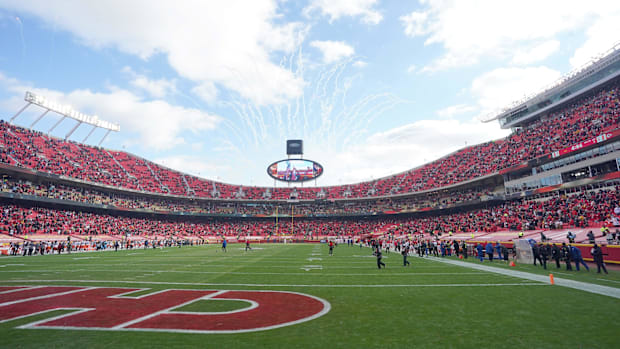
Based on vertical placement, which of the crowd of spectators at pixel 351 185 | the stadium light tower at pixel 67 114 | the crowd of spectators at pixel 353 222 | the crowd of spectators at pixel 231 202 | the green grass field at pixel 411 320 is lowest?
the green grass field at pixel 411 320

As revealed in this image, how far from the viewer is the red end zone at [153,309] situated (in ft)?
21.1

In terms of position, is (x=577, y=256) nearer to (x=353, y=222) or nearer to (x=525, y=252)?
(x=525, y=252)

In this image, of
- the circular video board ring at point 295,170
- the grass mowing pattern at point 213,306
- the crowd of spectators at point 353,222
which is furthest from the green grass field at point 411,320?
the circular video board ring at point 295,170

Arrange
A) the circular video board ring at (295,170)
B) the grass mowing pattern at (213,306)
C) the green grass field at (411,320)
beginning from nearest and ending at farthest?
the green grass field at (411,320)
the grass mowing pattern at (213,306)
the circular video board ring at (295,170)

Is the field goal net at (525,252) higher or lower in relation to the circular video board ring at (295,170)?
lower

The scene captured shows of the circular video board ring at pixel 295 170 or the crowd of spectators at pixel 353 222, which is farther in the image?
the circular video board ring at pixel 295 170

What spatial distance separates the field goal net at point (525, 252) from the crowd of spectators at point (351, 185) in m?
23.5

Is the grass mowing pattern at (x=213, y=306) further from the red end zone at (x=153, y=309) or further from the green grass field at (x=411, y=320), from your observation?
the red end zone at (x=153, y=309)

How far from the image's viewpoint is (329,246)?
105ft

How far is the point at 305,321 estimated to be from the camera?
22.4ft

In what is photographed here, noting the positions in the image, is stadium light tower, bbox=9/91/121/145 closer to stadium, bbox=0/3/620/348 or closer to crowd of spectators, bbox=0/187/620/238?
stadium, bbox=0/3/620/348

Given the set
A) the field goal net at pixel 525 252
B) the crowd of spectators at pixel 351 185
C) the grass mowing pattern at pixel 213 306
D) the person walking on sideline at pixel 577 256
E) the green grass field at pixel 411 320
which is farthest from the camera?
the crowd of spectators at pixel 351 185

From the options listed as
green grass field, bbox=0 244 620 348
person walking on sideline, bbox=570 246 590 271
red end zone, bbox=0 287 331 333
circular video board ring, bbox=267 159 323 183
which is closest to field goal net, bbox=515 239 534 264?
person walking on sideline, bbox=570 246 590 271

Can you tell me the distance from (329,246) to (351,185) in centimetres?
5284
